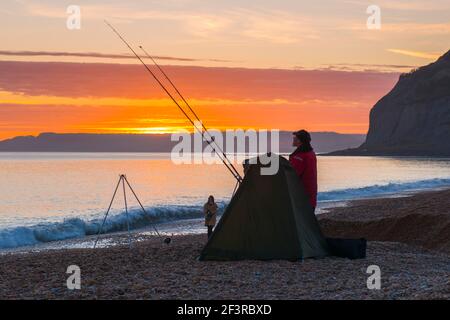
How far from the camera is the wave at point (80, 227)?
26.1 m

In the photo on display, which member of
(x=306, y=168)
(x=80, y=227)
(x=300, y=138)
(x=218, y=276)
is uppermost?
(x=300, y=138)

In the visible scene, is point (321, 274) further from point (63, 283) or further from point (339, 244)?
point (63, 283)

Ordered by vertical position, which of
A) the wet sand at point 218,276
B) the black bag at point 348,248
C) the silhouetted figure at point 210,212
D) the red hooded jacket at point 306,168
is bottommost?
the wet sand at point 218,276

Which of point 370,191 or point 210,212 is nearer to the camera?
point 210,212

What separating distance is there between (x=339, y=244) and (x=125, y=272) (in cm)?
369

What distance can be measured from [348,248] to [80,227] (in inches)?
732

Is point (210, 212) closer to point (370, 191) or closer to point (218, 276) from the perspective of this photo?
point (218, 276)

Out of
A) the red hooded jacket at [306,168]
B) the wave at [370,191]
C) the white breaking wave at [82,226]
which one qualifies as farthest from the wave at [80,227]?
the red hooded jacket at [306,168]

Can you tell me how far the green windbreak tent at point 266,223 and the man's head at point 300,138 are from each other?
39cm

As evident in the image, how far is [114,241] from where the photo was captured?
23047 millimetres

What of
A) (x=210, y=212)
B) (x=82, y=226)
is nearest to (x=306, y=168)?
(x=210, y=212)

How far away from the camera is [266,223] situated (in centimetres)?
1231

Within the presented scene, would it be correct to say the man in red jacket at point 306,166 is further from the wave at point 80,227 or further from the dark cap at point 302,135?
the wave at point 80,227

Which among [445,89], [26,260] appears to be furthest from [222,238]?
[445,89]
